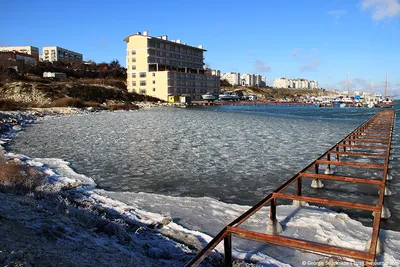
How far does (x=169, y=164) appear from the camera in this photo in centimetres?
1405

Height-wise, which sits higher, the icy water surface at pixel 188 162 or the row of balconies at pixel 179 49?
the row of balconies at pixel 179 49

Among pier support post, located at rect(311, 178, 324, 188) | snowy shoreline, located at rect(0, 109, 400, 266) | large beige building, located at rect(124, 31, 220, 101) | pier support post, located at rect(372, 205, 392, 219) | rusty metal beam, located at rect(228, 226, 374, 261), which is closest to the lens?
rusty metal beam, located at rect(228, 226, 374, 261)

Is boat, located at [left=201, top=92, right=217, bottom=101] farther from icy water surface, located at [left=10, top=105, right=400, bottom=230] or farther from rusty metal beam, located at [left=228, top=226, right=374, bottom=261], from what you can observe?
rusty metal beam, located at [left=228, top=226, right=374, bottom=261]

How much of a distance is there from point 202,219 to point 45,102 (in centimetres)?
5951

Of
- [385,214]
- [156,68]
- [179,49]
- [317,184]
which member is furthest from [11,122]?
[179,49]

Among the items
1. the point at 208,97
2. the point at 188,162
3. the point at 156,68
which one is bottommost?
the point at 188,162

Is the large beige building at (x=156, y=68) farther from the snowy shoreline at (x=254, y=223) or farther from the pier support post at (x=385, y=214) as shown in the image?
the pier support post at (x=385, y=214)

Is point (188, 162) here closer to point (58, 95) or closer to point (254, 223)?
point (254, 223)

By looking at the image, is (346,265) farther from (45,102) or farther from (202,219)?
(45,102)

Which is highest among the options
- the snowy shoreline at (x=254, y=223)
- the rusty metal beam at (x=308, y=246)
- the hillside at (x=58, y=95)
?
the hillside at (x=58, y=95)

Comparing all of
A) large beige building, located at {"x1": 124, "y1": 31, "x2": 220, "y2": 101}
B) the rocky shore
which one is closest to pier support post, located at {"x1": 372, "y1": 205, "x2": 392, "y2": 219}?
the rocky shore

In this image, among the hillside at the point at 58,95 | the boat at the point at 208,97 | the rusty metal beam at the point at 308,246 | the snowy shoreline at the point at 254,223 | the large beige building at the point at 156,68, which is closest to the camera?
the rusty metal beam at the point at 308,246

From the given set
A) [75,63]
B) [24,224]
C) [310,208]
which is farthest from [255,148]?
[75,63]

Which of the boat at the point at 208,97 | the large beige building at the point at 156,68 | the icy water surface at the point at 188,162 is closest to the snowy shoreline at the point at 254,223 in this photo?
the icy water surface at the point at 188,162
